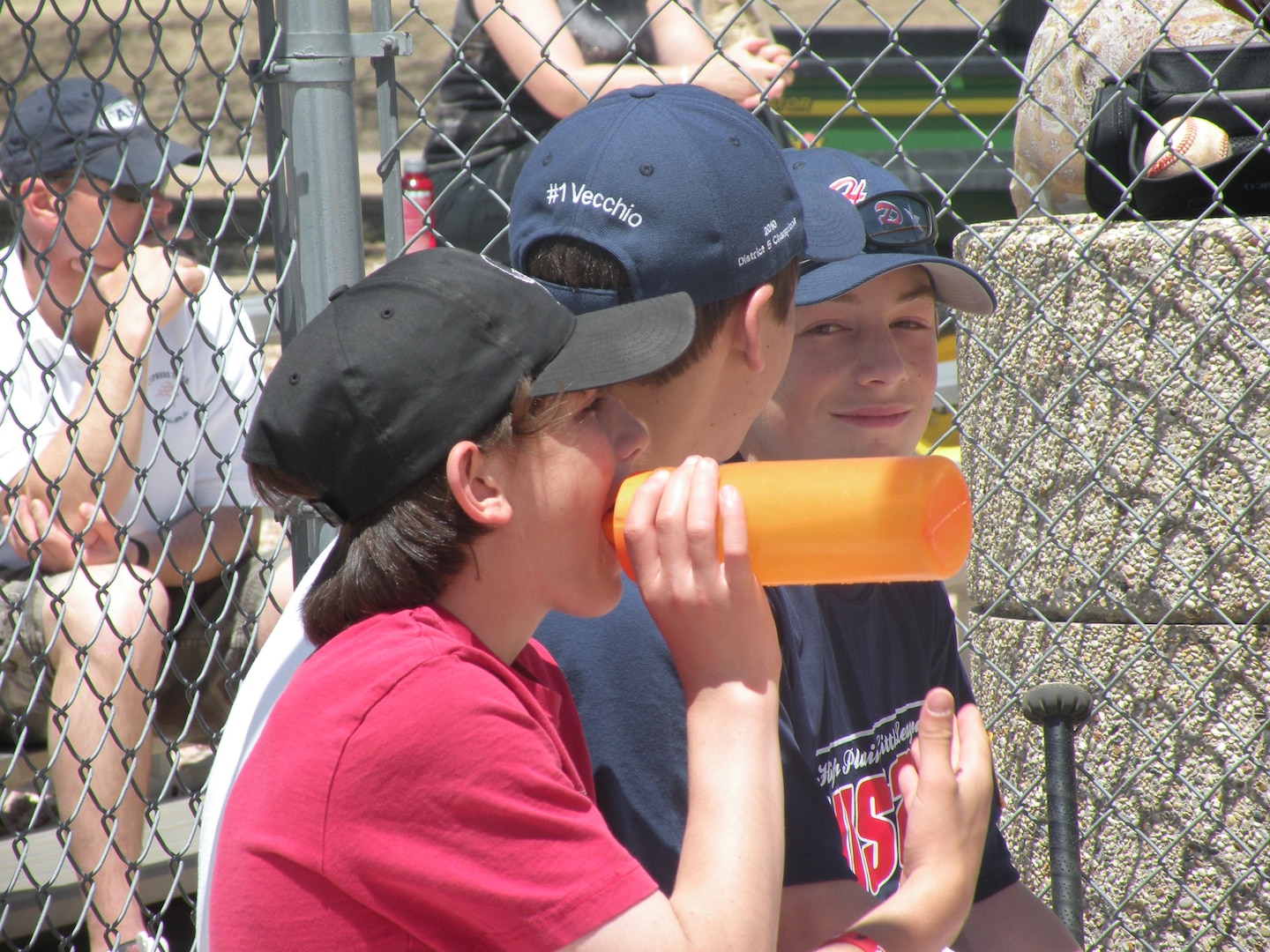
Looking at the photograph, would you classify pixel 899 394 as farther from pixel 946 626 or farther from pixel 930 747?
pixel 930 747

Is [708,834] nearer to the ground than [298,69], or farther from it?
nearer to the ground

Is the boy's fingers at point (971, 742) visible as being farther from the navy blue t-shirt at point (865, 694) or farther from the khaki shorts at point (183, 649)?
the khaki shorts at point (183, 649)

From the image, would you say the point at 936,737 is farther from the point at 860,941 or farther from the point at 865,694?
the point at 865,694

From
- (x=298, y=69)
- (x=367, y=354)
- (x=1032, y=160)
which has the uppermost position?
(x=1032, y=160)

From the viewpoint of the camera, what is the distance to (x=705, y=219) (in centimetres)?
156

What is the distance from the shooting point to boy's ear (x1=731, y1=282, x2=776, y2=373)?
5.31ft

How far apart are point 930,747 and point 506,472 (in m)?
0.56

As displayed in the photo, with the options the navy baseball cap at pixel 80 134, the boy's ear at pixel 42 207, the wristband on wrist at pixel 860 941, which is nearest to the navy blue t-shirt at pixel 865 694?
the wristband on wrist at pixel 860 941

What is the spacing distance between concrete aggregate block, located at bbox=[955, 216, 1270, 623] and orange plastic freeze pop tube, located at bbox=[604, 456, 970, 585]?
1.73 meters

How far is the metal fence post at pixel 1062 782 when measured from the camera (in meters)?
2.28

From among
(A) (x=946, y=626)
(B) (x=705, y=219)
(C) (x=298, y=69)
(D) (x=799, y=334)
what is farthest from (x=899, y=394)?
(C) (x=298, y=69)

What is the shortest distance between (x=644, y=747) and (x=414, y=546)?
1.13ft

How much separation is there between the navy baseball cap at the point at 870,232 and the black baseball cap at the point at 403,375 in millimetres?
738

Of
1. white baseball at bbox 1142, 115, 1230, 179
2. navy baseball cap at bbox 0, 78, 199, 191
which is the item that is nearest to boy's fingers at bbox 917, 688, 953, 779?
white baseball at bbox 1142, 115, 1230, 179
